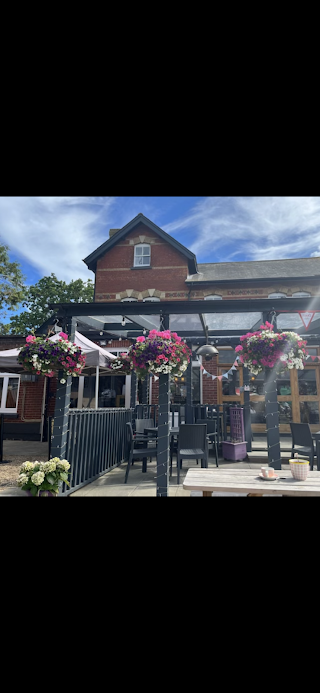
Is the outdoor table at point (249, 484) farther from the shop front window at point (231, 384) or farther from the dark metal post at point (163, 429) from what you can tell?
the shop front window at point (231, 384)

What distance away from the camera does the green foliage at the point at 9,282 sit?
17.4 m

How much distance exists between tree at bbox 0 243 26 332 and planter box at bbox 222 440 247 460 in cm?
1447

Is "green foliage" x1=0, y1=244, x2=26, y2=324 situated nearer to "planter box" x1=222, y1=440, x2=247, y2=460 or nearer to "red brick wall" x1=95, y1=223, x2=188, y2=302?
"red brick wall" x1=95, y1=223, x2=188, y2=302

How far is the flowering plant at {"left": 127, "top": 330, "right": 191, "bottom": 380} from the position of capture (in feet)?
14.7

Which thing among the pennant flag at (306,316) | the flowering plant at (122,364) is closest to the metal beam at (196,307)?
the pennant flag at (306,316)

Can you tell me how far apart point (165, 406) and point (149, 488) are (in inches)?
49.0

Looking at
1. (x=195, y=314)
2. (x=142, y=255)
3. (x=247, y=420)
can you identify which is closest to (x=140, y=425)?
(x=247, y=420)

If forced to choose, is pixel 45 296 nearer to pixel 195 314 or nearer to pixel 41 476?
pixel 195 314

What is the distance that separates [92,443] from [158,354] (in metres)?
2.04

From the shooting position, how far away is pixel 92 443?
213 inches

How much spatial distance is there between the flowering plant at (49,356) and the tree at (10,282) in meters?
14.4

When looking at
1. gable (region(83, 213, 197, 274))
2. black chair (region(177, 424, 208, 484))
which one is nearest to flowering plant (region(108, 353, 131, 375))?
black chair (region(177, 424, 208, 484))
